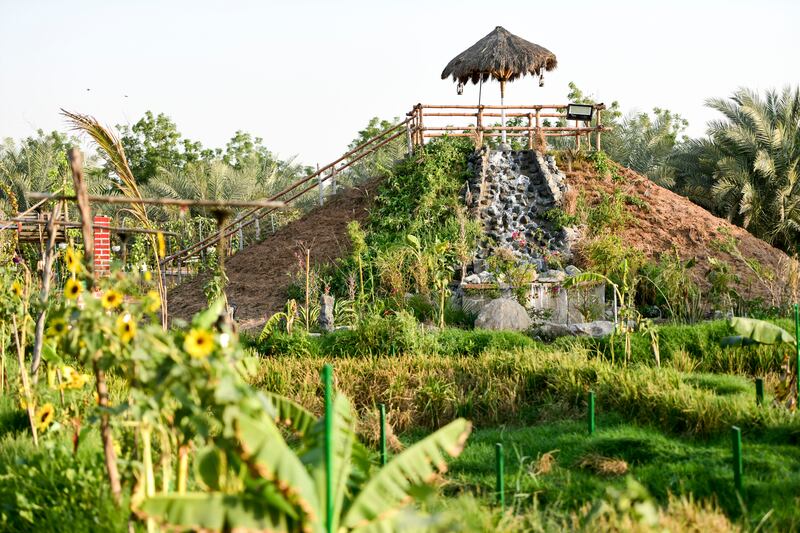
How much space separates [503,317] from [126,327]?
312 inches

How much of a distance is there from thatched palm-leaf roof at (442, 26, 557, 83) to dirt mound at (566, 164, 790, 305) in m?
2.97

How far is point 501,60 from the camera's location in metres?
18.5

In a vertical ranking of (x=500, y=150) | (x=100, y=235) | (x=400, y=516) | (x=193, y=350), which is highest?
(x=500, y=150)

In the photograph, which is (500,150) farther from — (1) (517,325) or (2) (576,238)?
(1) (517,325)

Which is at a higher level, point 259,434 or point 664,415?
point 259,434

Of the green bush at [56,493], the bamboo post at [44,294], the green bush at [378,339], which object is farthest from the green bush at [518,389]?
the green bush at [56,493]

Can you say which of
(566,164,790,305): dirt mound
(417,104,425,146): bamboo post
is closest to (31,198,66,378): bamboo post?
(566,164,790,305): dirt mound

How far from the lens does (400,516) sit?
11.2 feet

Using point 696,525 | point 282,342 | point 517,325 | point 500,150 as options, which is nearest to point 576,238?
point 500,150

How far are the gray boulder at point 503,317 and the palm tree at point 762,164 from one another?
9.21 metres

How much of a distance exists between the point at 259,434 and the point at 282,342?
6692 millimetres

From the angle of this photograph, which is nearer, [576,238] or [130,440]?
[130,440]

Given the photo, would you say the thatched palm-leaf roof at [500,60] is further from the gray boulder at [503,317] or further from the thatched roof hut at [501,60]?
the gray boulder at [503,317]

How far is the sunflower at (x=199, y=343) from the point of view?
3230mm
